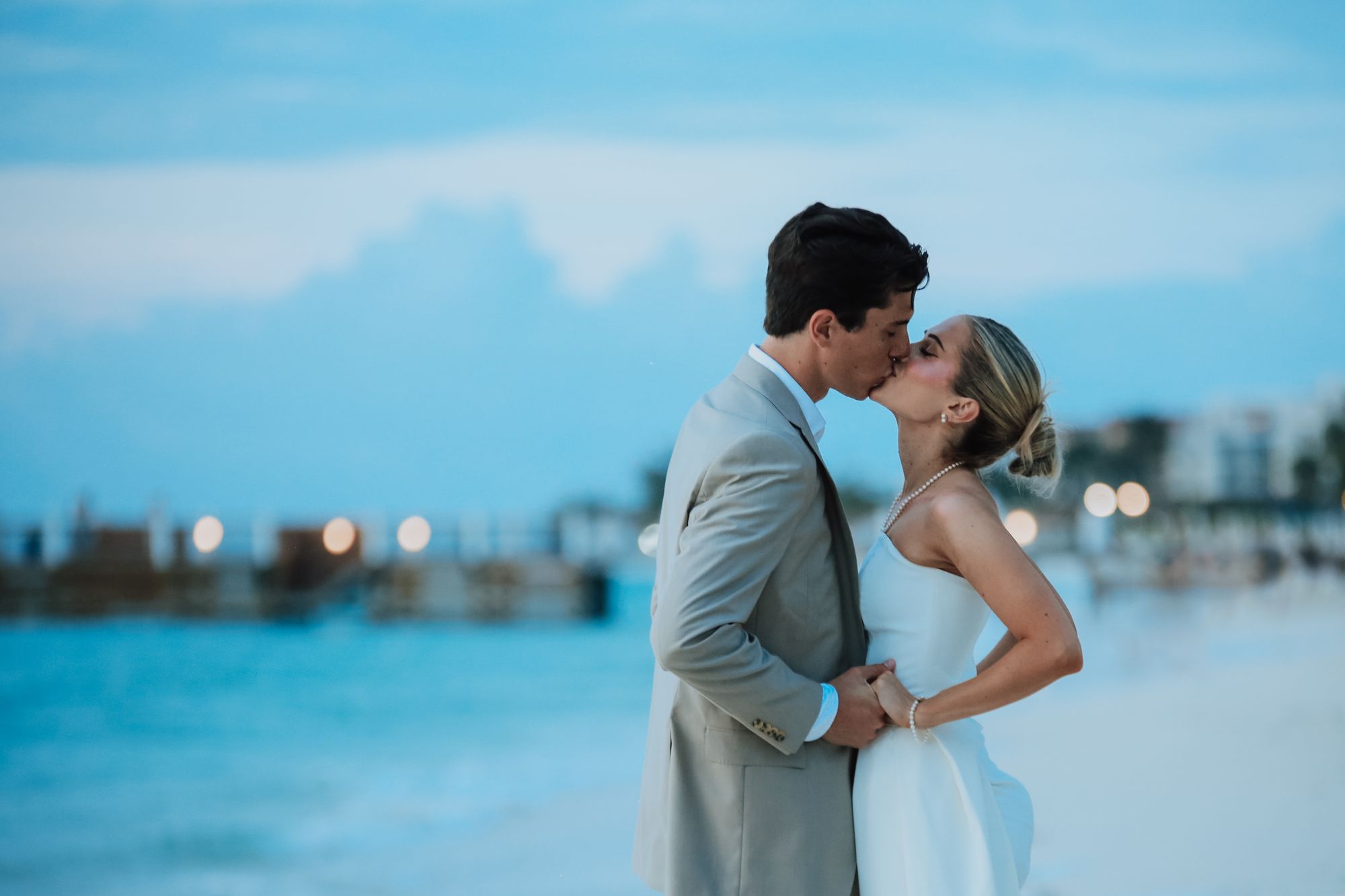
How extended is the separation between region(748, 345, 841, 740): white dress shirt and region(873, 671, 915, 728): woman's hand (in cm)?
8

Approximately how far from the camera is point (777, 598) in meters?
2.12

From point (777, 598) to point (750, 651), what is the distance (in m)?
0.15

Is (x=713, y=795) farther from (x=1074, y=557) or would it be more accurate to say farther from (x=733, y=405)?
(x=1074, y=557)

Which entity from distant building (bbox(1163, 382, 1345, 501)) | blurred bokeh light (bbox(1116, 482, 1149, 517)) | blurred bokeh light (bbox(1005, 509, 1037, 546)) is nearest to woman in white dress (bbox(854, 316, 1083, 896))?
blurred bokeh light (bbox(1005, 509, 1037, 546))

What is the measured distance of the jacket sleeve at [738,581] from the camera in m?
1.98

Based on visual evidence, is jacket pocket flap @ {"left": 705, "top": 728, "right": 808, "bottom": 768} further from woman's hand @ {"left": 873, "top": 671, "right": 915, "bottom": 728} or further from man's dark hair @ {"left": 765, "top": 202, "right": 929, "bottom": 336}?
man's dark hair @ {"left": 765, "top": 202, "right": 929, "bottom": 336}

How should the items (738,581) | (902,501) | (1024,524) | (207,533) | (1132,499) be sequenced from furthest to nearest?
(1132,499)
(1024,524)
(207,533)
(902,501)
(738,581)

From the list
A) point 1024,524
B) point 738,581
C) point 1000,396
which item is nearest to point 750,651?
point 738,581

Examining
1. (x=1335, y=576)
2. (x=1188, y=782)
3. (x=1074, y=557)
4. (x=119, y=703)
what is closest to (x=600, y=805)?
→ (x=1188, y=782)

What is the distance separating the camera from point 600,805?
11.7 meters

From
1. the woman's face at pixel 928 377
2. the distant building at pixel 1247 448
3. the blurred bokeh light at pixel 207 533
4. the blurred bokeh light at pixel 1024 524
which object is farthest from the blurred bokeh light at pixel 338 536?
the woman's face at pixel 928 377

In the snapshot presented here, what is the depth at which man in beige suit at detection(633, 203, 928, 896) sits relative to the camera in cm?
201

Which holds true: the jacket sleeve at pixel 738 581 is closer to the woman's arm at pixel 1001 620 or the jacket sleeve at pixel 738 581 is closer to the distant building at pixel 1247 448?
the woman's arm at pixel 1001 620

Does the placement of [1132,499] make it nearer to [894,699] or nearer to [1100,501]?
[1100,501]
